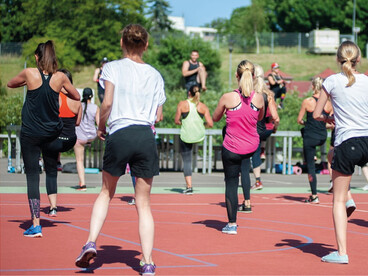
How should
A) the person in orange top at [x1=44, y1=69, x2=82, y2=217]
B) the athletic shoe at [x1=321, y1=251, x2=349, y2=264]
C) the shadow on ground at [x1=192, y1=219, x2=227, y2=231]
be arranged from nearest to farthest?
1. the athletic shoe at [x1=321, y1=251, x2=349, y2=264]
2. the shadow on ground at [x1=192, y1=219, x2=227, y2=231]
3. the person in orange top at [x1=44, y1=69, x2=82, y2=217]

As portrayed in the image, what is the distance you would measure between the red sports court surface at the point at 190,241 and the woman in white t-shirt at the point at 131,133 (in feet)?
1.52

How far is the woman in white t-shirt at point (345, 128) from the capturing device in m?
6.77

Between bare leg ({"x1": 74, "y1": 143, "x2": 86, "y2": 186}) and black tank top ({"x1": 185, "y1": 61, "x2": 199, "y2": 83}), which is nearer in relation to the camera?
bare leg ({"x1": 74, "y1": 143, "x2": 86, "y2": 186})

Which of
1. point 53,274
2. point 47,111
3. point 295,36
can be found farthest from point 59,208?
point 295,36

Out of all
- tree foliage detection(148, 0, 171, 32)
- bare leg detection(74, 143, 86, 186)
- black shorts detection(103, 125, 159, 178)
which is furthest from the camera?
tree foliage detection(148, 0, 171, 32)

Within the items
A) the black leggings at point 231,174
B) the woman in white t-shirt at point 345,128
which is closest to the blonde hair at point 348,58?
the woman in white t-shirt at point 345,128

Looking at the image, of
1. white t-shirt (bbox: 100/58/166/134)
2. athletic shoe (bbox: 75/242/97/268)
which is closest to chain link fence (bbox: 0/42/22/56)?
white t-shirt (bbox: 100/58/166/134)

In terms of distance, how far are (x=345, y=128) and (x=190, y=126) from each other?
6.83m

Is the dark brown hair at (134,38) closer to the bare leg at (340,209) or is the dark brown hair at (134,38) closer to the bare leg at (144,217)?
the bare leg at (144,217)

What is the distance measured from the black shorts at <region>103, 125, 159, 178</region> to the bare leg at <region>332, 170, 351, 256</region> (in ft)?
6.35

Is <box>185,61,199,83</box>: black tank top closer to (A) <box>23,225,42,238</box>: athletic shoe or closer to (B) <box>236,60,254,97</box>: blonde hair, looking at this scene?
(B) <box>236,60,254,97</box>: blonde hair

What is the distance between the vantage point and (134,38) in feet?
19.8

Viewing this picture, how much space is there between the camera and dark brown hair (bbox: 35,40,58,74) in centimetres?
799

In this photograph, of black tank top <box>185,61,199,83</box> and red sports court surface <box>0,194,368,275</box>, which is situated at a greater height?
black tank top <box>185,61,199,83</box>
